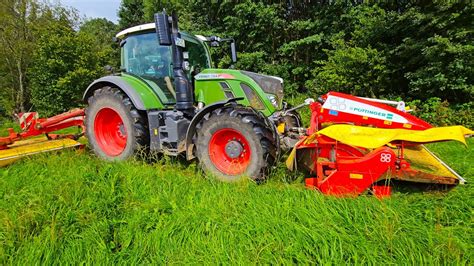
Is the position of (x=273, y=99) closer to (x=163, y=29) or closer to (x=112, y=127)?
(x=163, y=29)

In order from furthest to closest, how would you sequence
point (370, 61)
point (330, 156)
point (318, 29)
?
point (318, 29)
point (370, 61)
point (330, 156)

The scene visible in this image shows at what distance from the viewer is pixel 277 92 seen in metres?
4.65

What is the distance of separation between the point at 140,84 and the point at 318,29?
447 inches

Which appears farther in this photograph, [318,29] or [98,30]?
[98,30]

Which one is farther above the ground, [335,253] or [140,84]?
[140,84]

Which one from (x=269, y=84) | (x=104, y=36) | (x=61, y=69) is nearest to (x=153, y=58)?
(x=269, y=84)

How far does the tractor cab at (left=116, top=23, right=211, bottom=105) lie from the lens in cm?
477

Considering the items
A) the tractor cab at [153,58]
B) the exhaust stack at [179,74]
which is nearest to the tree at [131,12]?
the tractor cab at [153,58]

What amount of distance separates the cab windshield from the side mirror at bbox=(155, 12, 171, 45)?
716mm

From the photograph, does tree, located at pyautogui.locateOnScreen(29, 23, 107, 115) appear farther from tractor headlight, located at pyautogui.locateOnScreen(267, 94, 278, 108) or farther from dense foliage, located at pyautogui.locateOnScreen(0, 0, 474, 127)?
tractor headlight, located at pyautogui.locateOnScreen(267, 94, 278, 108)

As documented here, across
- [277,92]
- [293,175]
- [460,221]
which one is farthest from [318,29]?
[460,221]

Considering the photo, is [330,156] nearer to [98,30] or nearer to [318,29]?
[318,29]

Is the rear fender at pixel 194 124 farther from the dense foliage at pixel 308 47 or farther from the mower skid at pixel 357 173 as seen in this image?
the dense foliage at pixel 308 47

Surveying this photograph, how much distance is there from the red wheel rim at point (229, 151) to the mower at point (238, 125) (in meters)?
0.01
